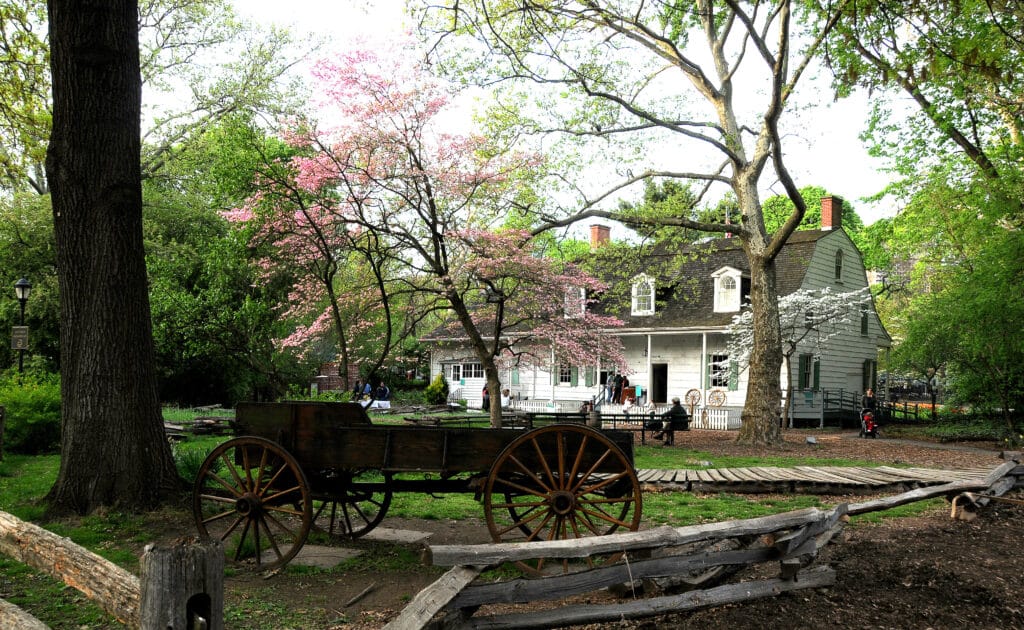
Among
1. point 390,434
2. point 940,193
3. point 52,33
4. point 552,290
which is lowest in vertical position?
point 390,434

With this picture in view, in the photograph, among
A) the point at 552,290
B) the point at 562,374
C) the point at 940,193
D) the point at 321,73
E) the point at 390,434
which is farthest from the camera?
the point at 562,374

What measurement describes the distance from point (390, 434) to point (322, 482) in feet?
3.15

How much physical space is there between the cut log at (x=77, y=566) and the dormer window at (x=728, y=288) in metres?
27.3

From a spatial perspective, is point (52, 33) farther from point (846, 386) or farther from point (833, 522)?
point (846, 386)

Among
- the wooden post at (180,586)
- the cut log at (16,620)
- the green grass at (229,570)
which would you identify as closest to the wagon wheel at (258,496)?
the green grass at (229,570)

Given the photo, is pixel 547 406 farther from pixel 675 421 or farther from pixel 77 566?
pixel 77 566

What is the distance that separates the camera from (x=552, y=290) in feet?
60.4

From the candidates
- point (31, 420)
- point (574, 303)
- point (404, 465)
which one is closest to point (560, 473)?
point (404, 465)

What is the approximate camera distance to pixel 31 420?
14.8m

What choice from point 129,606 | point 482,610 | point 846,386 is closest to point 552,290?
point 482,610

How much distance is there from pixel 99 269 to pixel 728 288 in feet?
83.1

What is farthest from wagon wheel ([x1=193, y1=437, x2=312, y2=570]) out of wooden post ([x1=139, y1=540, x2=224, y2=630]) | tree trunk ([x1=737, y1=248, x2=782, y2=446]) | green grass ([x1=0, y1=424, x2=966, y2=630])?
tree trunk ([x1=737, y1=248, x2=782, y2=446])

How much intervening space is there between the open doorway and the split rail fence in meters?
25.4

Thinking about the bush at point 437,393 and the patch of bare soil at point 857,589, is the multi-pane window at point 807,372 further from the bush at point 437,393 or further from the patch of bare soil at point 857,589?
the patch of bare soil at point 857,589
